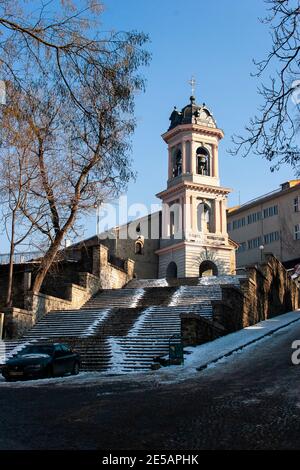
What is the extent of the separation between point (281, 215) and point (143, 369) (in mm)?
54365

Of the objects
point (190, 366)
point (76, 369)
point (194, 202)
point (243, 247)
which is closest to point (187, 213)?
point (194, 202)

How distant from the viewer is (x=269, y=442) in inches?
299

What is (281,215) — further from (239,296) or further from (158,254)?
(239,296)

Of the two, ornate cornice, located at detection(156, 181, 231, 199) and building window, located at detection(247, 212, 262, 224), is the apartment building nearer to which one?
building window, located at detection(247, 212, 262, 224)

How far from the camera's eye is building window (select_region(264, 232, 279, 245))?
233 feet

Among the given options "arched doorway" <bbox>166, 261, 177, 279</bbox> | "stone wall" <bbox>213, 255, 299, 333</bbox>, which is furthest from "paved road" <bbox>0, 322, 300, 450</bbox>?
"arched doorway" <bbox>166, 261, 177, 279</bbox>

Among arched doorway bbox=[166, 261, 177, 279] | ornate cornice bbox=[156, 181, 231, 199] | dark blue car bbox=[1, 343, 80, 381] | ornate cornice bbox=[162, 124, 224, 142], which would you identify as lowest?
dark blue car bbox=[1, 343, 80, 381]

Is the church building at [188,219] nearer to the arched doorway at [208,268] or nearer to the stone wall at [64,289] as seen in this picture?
the arched doorway at [208,268]

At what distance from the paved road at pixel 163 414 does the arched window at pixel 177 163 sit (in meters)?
44.2

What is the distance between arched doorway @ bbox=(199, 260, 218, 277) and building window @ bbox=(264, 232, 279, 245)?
53.2 feet

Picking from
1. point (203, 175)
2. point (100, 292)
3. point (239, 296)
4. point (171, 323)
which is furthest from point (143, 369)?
point (203, 175)

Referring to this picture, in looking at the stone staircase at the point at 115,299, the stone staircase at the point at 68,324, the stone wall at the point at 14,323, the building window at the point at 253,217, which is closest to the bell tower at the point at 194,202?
the building window at the point at 253,217

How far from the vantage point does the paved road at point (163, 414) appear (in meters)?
7.80

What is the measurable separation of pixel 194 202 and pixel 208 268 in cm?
705
